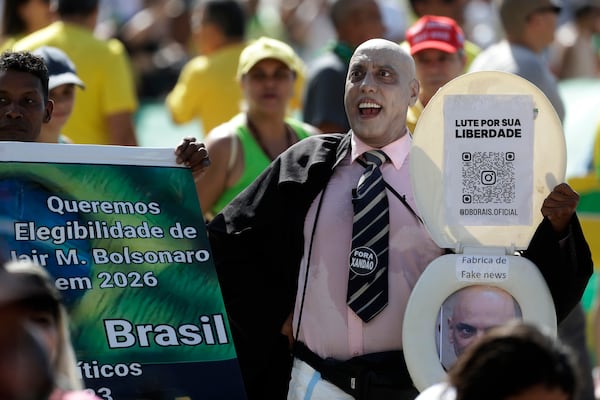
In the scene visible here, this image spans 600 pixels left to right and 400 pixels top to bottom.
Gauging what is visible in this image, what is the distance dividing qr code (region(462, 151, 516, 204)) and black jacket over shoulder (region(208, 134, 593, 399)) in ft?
0.71

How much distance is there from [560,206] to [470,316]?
0.51 metres

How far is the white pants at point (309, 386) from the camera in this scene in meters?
5.45

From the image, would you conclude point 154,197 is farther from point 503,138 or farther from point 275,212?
point 503,138

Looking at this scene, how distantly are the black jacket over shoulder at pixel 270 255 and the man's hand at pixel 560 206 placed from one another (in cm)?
16

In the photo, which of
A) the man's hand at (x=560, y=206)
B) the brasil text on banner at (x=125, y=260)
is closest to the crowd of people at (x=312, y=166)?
the man's hand at (x=560, y=206)

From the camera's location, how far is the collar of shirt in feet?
18.4

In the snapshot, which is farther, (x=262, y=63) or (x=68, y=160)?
(x=262, y=63)

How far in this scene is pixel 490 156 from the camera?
5414 millimetres

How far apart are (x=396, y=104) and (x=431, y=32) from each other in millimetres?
2003

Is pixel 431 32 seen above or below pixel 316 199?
above

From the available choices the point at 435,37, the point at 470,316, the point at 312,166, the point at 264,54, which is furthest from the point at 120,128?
the point at 470,316

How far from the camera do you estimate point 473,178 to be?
5.43m

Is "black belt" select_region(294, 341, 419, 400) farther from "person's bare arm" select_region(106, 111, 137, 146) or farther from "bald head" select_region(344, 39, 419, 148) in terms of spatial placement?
"person's bare arm" select_region(106, 111, 137, 146)

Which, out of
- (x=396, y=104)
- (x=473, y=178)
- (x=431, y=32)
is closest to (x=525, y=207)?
(x=473, y=178)
